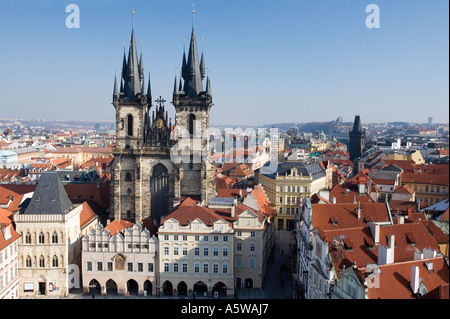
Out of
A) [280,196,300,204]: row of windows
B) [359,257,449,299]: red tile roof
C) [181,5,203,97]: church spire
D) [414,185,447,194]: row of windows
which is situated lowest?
[280,196,300,204]: row of windows

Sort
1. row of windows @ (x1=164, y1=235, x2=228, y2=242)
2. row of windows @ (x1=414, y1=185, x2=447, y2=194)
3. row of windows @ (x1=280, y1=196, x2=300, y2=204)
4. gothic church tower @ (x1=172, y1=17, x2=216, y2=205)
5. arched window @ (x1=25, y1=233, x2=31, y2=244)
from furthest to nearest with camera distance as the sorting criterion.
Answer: row of windows @ (x1=414, y1=185, x2=447, y2=194) < row of windows @ (x1=280, y1=196, x2=300, y2=204) < gothic church tower @ (x1=172, y1=17, x2=216, y2=205) < arched window @ (x1=25, y1=233, x2=31, y2=244) < row of windows @ (x1=164, y1=235, x2=228, y2=242)

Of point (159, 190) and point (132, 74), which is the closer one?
point (159, 190)

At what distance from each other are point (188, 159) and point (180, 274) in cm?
1517

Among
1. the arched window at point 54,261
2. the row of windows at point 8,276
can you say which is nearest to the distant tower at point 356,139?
the arched window at point 54,261

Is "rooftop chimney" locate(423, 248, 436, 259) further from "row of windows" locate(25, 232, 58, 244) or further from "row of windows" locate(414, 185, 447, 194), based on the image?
"row of windows" locate(414, 185, 447, 194)

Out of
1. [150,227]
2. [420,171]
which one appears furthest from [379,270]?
[420,171]

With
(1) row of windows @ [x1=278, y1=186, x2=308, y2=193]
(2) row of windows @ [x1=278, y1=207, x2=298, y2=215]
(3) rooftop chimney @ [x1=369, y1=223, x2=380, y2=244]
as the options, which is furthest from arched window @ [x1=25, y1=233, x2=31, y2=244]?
(1) row of windows @ [x1=278, y1=186, x2=308, y2=193]

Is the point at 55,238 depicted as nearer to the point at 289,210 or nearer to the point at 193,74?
the point at 193,74

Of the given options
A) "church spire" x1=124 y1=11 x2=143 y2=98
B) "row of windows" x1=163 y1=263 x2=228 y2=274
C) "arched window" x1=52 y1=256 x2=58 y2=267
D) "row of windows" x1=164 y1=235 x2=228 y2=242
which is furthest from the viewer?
"church spire" x1=124 y1=11 x2=143 y2=98

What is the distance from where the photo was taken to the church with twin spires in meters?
51.5

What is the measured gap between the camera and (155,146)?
172 ft

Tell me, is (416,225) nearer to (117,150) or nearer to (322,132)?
(117,150)

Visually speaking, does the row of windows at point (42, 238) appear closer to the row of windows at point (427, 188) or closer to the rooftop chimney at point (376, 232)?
the rooftop chimney at point (376, 232)

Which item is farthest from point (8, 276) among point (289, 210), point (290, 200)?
point (290, 200)
